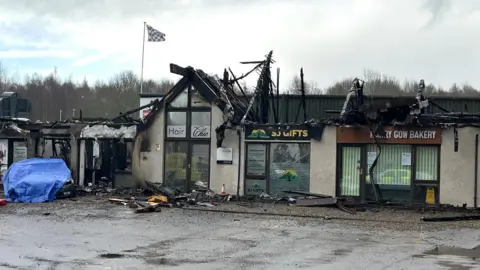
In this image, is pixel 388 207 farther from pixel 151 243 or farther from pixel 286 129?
pixel 151 243

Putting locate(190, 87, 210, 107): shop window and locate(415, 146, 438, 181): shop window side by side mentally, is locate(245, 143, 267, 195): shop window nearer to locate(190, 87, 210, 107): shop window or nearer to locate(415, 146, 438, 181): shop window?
locate(190, 87, 210, 107): shop window

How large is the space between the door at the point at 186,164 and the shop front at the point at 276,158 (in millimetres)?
1756

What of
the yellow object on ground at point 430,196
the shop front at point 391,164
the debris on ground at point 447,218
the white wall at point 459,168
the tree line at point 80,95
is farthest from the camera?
the tree line at point 80,95

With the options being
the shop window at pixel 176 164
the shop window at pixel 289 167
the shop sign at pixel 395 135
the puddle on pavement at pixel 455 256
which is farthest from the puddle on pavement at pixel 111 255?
the shop window at pixel 176 164

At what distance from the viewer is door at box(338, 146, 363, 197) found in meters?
20.3

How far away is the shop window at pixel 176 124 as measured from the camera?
75.0 ft

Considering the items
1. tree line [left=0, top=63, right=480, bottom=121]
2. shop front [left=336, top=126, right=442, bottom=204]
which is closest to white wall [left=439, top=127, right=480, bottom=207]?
shop front [left=336, top=126, right=442, bottom=204]

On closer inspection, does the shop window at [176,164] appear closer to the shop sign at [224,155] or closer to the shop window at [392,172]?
the shop sign at [224,155]

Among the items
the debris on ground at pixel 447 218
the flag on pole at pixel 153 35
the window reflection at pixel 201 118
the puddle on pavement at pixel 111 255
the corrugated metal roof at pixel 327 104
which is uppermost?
the flag on pole at pixel 153 35

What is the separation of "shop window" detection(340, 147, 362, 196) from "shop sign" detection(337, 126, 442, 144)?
0.41 metres

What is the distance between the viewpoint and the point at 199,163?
22531 mm

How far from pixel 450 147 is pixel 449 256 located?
30.3 feet

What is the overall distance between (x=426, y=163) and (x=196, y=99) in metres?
8.86

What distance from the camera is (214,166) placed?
22156mm
